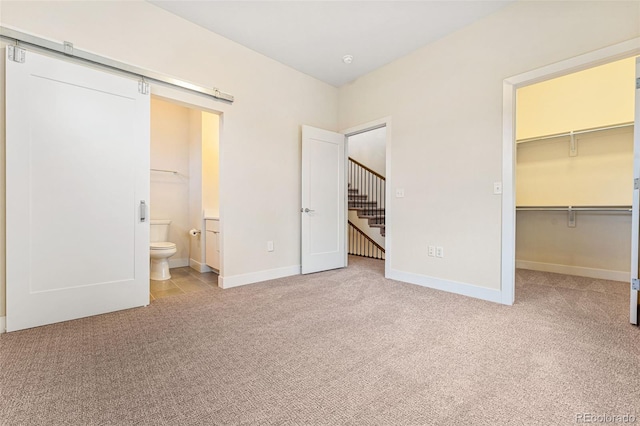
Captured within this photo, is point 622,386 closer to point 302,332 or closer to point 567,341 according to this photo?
point 567,341

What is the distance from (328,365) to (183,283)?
8.32ft

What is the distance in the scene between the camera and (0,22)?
78.2 inches

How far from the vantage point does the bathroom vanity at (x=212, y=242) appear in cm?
370

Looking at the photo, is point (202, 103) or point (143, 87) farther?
point (202, 103)

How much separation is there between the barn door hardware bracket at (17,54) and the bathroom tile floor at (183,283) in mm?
2191

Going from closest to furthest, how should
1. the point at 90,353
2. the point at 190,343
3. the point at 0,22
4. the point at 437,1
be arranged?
the point at 90,353 → the point at 190,343 → the point at 0,22 → the point at 437,1

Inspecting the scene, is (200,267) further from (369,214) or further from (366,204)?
(366,204)

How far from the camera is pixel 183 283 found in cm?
340

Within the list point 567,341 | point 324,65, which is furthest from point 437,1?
point 567,341

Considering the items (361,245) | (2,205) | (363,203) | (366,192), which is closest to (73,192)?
(2,205)

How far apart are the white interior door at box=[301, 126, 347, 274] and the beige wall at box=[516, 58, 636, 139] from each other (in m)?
2.76

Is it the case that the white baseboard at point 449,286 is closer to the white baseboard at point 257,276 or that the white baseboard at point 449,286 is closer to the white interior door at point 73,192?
the white baseboard at point 257,276

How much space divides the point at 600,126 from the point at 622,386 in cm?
344

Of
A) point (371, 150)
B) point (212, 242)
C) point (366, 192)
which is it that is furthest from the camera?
point (371, 150)
